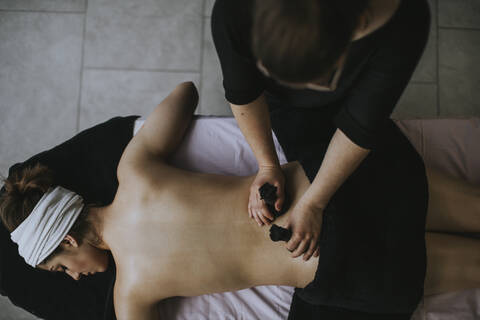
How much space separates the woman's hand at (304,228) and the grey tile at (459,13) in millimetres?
1445

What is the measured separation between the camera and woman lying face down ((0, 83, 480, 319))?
0.99 meters

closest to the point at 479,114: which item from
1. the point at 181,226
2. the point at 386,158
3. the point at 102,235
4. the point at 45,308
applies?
the point at 386,158

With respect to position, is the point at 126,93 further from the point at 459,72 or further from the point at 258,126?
the point at 459,72

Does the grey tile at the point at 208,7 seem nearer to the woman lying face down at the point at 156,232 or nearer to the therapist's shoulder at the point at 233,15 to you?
the woman lying face down at the point at 156,232

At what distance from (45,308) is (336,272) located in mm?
1124

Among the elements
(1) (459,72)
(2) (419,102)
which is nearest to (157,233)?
(2) (419,102)

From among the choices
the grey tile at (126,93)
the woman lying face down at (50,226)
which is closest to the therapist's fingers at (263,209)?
the woman lying face down at (50,226)

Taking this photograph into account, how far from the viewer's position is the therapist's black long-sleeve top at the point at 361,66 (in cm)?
59

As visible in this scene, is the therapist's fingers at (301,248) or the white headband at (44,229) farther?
the white headband at (44,229)

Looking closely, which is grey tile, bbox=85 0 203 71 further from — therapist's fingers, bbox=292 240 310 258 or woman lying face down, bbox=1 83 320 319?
therapist's fingers, bbox=292 240 310 258

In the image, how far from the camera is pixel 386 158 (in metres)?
1.00

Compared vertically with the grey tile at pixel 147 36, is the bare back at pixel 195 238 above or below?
below

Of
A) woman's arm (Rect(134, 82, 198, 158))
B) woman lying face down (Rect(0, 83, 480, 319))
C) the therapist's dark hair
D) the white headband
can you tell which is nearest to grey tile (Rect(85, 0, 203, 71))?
woman's arm (Rect(134, 82, 198, 158))

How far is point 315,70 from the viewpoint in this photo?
480 millimetres
